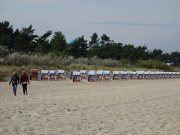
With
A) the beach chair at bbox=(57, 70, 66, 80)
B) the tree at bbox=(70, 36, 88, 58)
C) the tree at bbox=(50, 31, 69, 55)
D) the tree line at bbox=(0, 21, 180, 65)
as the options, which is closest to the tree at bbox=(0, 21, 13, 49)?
the tree line at bbox=(0, 21, 180, 65)

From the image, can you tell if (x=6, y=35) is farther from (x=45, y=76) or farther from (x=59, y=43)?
(x=45, y=76)

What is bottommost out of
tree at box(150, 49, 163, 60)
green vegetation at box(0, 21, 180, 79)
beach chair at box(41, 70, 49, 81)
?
beach chair at box(41, 70, 49, 81)

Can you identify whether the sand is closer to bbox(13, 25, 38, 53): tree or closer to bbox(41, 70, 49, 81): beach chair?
bbox(41, 70, 49, 81): beach chair

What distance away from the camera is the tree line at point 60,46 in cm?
4838

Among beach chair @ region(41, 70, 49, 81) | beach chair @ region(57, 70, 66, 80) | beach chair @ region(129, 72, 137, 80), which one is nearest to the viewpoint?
beach chair @ region(41, 70, 49, 81)

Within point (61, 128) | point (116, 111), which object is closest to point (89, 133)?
point (61, 128)

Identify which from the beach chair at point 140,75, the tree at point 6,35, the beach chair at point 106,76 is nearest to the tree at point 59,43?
the tree at point 6,35

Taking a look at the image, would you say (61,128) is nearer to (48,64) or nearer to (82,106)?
(82,106)

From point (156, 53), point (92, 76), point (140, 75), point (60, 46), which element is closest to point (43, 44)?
point (60, 46)

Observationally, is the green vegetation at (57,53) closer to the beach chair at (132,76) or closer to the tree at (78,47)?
the tree at (78,47)

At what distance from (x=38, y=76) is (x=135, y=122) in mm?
18299

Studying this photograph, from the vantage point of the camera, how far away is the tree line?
1905 inches

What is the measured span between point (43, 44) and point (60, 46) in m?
4.36

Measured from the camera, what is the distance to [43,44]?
2254 inches
